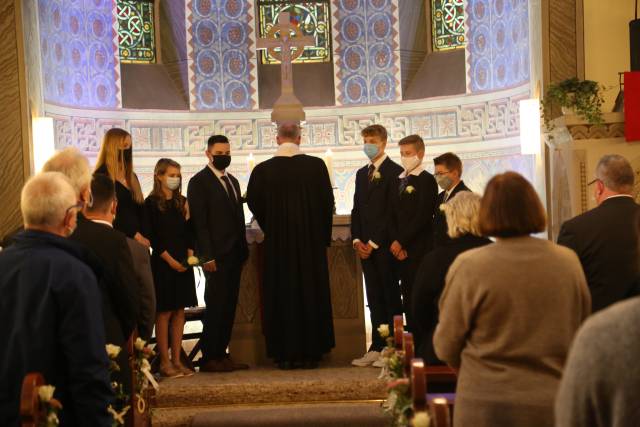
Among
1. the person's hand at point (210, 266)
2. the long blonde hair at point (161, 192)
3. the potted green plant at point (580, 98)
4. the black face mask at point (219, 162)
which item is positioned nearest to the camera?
the long blonde hair at point (161, 192)

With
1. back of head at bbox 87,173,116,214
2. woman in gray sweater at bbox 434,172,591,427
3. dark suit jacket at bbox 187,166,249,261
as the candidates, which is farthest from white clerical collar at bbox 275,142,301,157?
woman in gray sweater at bbox 434,172,591,427

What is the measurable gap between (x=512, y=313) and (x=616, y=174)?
2041 mm

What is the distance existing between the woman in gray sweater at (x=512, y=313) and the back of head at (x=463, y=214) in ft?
2.35

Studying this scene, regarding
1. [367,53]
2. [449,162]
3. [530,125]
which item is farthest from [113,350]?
[367,53]

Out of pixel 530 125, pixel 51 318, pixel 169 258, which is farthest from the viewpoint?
pixel 530 125

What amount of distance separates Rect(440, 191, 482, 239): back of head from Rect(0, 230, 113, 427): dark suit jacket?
4.75ft

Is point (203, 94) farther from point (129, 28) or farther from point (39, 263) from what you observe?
point (39, 263)

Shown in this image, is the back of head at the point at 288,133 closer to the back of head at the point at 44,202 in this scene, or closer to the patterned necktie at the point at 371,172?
the patterned necktie at the point at 371,172

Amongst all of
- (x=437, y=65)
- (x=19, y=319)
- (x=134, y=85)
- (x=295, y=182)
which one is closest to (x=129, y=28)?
(x=134, y=85)

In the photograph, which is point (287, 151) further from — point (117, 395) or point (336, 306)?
point (117, 395)

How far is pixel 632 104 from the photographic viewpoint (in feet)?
24.5

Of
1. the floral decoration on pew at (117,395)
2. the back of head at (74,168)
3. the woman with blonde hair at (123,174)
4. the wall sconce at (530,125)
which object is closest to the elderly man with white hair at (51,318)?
the floral decoration on pew at (117,395)

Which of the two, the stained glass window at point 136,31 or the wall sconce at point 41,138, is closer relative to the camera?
the wall sconce at point 41,138

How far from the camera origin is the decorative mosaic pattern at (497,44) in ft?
38.8
